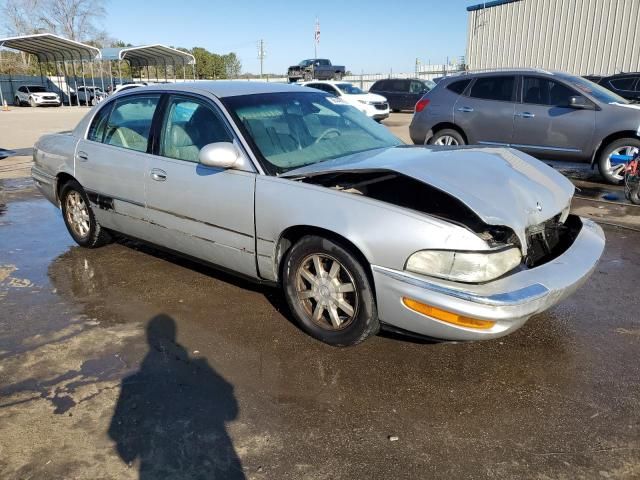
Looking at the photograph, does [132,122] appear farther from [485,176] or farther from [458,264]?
[458,264]

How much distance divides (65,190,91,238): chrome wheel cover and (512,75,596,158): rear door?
257 inches

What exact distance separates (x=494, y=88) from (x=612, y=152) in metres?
2.10

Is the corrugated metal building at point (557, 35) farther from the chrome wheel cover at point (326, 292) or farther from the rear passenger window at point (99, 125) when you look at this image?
the chrome wheel cover at point (326, 292)

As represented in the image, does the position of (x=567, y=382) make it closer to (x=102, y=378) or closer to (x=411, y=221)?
(x=411, y=221)

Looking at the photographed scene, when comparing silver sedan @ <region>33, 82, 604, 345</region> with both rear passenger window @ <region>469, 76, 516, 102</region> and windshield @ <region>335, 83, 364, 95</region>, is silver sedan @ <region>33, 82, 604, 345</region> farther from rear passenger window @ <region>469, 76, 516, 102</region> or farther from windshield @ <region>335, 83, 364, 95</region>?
windshield @ <region>335, 83, 364, 95</region>

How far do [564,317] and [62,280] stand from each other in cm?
399

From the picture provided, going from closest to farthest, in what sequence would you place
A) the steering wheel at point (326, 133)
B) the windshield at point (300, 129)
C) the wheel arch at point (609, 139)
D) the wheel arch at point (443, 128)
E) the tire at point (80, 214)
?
the windshield at point (300, 129) → the steering wheel at point (326, 133) → the tire at point (80, 214) → the wheel arch at point (609, 139) → the wheel arch at point (443, 128)

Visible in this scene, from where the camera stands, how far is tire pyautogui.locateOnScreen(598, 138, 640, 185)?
797 centimetres

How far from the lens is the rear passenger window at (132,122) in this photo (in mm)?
4500

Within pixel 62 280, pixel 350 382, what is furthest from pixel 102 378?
pixel 62 280

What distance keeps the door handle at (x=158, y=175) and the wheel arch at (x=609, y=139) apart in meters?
6.67

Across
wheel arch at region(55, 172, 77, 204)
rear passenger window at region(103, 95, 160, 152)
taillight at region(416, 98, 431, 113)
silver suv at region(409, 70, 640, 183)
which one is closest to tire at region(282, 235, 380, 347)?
rear passenger window at region(103, 95, 160, 152)

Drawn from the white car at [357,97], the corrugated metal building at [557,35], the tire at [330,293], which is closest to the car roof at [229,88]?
the tire at [330,293]

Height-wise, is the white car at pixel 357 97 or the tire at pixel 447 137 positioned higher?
the white car at pixel 357 97
